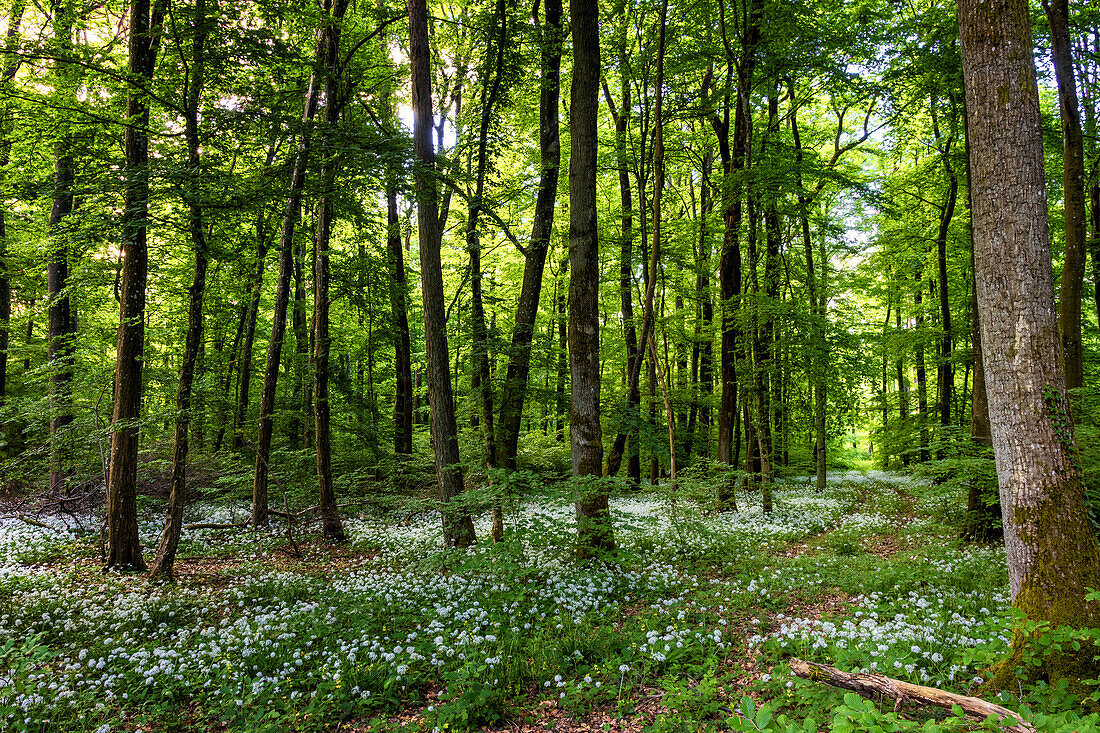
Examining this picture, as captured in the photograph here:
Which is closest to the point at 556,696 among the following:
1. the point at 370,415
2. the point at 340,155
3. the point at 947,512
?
the point at 340,155

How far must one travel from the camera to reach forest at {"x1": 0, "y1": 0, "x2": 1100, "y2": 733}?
3861 millimetres

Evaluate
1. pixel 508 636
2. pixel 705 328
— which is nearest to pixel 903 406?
pixel 705 328

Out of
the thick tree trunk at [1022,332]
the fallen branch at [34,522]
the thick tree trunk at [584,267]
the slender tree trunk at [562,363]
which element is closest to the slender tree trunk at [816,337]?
the thick tree trunk at [584,267]

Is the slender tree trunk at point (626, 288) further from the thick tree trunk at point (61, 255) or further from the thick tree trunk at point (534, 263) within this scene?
the thick tree trunk at point (61, 255)

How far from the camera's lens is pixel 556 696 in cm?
446

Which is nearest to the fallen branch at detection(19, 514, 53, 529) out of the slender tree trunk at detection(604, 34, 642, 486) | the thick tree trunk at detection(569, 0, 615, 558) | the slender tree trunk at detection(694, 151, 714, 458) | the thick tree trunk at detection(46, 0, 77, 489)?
the thick tree trunk at detection(46, 0, 77, 489)

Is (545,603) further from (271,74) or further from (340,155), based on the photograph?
(271,74)

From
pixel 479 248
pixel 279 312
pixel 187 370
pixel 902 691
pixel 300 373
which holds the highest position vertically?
pixel 479 248

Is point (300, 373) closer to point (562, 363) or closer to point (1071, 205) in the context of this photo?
point (562, 363)

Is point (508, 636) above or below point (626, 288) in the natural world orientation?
below

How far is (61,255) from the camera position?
856 centimetres

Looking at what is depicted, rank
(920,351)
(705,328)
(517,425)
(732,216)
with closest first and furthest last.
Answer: (517,425)
(732,216)
(705,328)
(920,351)

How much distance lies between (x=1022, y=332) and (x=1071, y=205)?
236 inches

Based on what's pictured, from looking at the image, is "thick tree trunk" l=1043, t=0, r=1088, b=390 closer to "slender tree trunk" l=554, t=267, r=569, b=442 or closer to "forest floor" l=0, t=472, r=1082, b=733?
"forest floor" l=0, t=472, r=1082, b=733
